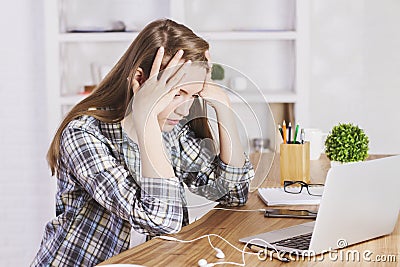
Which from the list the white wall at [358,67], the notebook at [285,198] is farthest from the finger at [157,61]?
the white wall at [358,67]

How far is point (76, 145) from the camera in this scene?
1714 millimetres

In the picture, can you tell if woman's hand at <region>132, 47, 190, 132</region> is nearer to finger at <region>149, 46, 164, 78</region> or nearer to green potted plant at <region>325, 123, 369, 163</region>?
finger at <region>149, 46, 164, 78</region>

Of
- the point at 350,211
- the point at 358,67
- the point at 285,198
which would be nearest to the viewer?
the point at 350,211

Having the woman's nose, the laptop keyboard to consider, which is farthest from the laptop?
the woman's nose

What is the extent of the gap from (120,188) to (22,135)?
230 cm

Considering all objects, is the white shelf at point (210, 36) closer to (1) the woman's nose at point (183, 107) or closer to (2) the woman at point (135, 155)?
(2) the woman at point (135, 155)

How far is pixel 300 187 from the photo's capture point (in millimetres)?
2031

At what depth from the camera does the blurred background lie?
3533 millimetres

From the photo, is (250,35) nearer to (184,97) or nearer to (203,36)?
(203,36)

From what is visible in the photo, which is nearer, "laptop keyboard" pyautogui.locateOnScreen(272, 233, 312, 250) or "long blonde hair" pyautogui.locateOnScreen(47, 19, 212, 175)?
"laptop keyboard" pyautogui.locateOnScreen(272, 233, 312, 250)

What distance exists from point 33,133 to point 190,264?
263 centimetres

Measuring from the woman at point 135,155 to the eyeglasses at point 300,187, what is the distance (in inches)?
4.9

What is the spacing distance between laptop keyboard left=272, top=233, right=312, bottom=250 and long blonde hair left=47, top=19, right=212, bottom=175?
0.44 metres

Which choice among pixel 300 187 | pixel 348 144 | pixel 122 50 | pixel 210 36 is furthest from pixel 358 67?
pixel 300 187
